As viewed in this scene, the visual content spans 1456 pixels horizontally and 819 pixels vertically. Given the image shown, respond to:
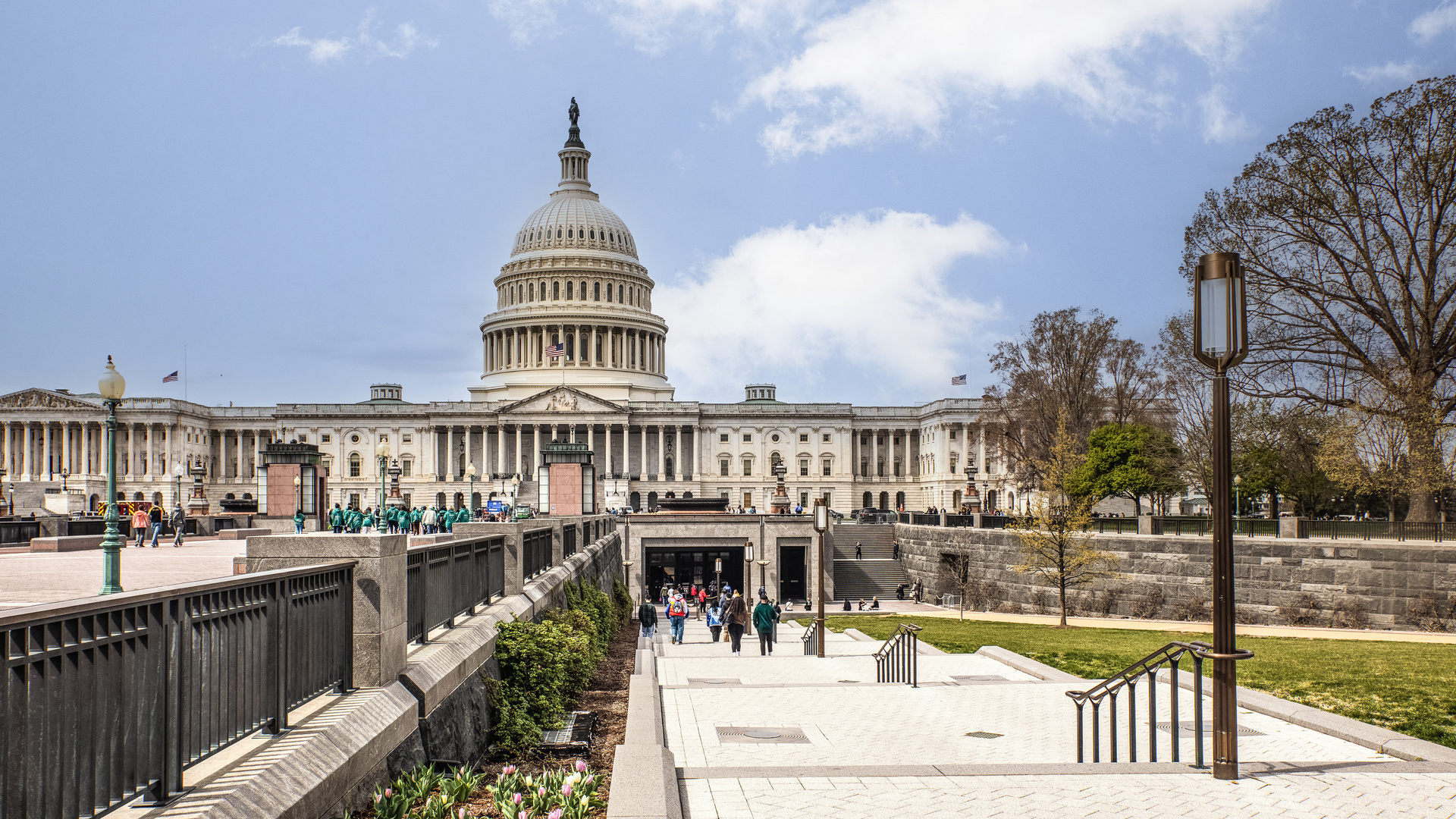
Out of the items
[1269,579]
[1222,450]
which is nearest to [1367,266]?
[1269,579]

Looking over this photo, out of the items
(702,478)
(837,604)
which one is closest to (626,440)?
(702,478)

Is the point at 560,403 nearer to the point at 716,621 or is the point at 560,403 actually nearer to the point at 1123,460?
the point at 1123,460

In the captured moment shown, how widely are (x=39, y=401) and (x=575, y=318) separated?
60.8 meters

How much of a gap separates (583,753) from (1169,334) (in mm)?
43456

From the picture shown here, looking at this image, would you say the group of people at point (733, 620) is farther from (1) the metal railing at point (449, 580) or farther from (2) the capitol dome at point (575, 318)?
(2) the capitol dome at point (575, 318)

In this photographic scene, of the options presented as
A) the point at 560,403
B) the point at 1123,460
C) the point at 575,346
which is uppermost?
the point at 575,346

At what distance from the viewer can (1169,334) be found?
160ft

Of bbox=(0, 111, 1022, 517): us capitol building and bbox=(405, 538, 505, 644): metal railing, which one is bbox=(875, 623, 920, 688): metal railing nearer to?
bbox=(405, 538, 505, 644): metal railing

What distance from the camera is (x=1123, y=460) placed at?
214ft

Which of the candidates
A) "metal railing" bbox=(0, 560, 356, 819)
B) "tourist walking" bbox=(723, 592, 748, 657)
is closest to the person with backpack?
"tourist walking" bbox=(723, 592, 748, 657)

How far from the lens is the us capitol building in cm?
12594

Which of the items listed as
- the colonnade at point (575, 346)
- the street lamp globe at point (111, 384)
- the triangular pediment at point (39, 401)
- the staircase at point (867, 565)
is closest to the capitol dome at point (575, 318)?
the colonnade at point (575, 346)

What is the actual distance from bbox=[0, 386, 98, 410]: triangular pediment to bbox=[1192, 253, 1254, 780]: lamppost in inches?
5453

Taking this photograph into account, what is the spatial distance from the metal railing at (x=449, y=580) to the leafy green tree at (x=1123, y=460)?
53395 millimetres
